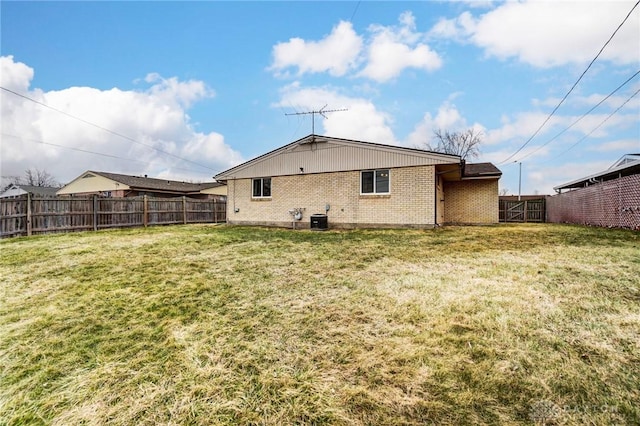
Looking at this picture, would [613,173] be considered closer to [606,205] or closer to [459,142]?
[606,205]

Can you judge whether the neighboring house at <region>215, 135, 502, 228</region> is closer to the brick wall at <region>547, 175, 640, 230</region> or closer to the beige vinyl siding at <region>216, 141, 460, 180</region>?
the beige vinyl siding at <region>216, 141, 460, 180</region>

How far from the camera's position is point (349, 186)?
12570 mm

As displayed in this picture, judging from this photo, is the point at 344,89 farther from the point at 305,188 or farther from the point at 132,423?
the point at 132,423

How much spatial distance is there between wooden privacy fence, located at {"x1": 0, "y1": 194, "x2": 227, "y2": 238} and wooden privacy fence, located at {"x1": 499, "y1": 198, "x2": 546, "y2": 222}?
21.7 meters

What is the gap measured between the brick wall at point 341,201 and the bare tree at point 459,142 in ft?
82.1

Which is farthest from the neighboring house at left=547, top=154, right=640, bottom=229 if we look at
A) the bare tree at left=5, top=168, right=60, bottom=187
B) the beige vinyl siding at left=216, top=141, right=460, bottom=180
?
the bare tree at left=5, top=168, right=60, bottom=187

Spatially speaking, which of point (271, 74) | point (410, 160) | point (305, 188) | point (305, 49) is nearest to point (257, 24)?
point (305, 49)

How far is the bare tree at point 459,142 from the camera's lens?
1329 inches

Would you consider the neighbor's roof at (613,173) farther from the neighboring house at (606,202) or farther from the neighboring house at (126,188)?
the neighboring house at (126,188)

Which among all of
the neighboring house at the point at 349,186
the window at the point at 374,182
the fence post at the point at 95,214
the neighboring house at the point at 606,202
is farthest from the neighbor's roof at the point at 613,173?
the fence post at the point at 95,214

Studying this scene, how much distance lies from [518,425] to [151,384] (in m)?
2.30

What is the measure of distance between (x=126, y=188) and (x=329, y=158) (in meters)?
21.1

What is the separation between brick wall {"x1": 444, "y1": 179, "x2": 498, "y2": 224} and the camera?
16078 mm

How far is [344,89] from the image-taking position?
1758cm
